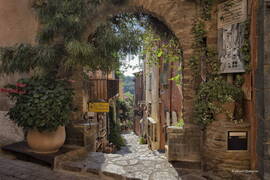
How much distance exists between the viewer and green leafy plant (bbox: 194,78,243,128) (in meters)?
3.48

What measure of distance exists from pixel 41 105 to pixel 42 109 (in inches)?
3.0

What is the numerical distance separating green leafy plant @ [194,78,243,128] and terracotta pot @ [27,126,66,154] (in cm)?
273

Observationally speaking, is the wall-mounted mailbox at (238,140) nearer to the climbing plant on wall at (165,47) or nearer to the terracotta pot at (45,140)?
the climbing plant on wall at (165,47)

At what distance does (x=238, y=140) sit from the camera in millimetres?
3441

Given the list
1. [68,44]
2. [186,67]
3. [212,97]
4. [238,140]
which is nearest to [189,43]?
[186,67]

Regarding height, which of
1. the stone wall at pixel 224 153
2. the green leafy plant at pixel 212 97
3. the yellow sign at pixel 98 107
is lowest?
the stone wall at pixel 224 153

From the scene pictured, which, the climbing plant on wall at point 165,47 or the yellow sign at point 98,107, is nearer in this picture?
the yellow sign at point 98,107

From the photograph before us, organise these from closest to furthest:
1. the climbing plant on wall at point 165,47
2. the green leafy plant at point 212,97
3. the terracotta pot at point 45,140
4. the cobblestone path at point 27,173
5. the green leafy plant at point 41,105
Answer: the cobblestone path at point 27,173 → the green leafy plant at point 212,97 → the green leafy plant at point 41,105 → the terracotta pot at point 45,140 → the climbing plant on wall at point 165,47

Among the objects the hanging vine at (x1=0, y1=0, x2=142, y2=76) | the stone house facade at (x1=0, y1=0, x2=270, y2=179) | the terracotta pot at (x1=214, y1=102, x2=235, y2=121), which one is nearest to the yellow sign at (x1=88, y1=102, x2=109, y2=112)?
the stone house facade at (x1=0, y1=0, x2=270, y2=179)

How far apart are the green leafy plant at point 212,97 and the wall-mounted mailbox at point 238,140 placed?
411 mm

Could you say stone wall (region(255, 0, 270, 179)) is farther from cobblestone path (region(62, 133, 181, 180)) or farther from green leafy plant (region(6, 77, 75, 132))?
green leafy plant (region(6, 77, 75, 132))

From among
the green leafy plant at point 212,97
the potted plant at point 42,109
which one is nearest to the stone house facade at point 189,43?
the green leafy plant at point 212,97

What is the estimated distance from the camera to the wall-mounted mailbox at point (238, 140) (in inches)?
135

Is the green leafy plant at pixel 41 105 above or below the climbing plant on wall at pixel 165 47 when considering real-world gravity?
below
